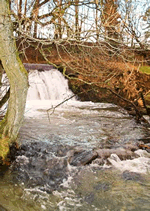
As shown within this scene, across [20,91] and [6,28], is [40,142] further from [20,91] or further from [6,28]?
[6,28]

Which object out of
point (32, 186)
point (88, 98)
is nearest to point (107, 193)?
point (32, 186)

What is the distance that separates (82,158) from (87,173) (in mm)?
587

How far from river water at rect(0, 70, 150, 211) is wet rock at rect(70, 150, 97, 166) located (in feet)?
0.36

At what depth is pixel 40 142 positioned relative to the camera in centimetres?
684

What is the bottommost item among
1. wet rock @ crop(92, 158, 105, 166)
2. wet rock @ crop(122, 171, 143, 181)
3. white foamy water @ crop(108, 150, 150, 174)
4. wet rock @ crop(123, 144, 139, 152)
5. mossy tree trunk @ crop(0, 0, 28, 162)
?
wet rock @ crop(122, 171, 143, 181)

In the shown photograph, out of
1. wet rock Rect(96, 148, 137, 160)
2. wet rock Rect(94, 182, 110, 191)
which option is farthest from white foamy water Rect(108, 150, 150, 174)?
wet rock Rect(94, 182, 110, 191)

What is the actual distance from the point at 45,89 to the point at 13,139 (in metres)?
9.94

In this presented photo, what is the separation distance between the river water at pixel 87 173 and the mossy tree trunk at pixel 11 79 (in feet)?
2.22

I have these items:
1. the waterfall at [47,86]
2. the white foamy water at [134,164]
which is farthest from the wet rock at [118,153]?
the waterfall at [47,86]

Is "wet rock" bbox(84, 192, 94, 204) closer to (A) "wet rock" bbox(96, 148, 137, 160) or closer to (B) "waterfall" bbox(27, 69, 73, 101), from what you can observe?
(A) "wet rock" bbox(96, 148, 137, 160)

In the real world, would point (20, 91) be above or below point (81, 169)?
above

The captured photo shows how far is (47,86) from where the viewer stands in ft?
50.2

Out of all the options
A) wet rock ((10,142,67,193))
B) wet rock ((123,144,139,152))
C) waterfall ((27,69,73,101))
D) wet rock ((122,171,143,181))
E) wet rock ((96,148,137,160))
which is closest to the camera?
wet rock ((10,142,67,193))

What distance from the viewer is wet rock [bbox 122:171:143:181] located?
16.2 ft
